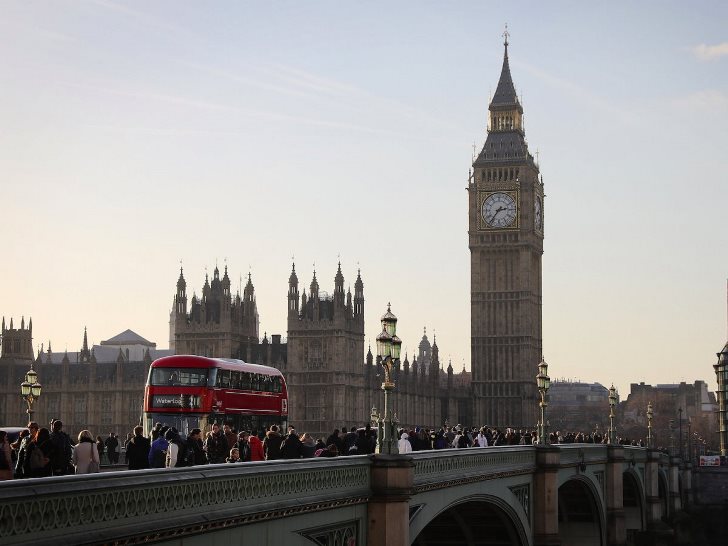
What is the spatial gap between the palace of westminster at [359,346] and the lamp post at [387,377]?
243ft

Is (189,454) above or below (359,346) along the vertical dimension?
below

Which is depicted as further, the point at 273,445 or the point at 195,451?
the point at 273,445

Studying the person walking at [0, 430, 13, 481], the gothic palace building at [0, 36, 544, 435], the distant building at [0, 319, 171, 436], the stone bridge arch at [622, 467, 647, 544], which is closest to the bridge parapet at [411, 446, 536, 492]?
the person walking at [0, 430, 13, 481]

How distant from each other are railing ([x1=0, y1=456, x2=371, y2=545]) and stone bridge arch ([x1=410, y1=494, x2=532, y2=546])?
17.2 metres

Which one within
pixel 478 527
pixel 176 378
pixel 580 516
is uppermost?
pixel 176 378

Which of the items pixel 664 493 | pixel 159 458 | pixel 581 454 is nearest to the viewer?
pixel 159 458

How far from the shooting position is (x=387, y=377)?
23.4 m

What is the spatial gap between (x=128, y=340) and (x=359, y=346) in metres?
89.1

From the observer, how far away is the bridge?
12430mm

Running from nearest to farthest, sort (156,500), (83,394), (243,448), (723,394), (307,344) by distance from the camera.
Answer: (156,500)
(243,448)
(307,344)
(83,394)
(723,394)

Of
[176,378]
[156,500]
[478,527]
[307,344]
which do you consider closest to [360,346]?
[307,344]

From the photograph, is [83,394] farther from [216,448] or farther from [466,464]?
[216,448]

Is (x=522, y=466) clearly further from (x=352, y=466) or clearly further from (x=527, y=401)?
(x=527, y=401)

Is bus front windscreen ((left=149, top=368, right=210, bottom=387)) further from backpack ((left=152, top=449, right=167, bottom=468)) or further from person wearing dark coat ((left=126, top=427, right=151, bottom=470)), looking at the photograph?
backpack ((left=152, top=449, right=167, bottom=468))
